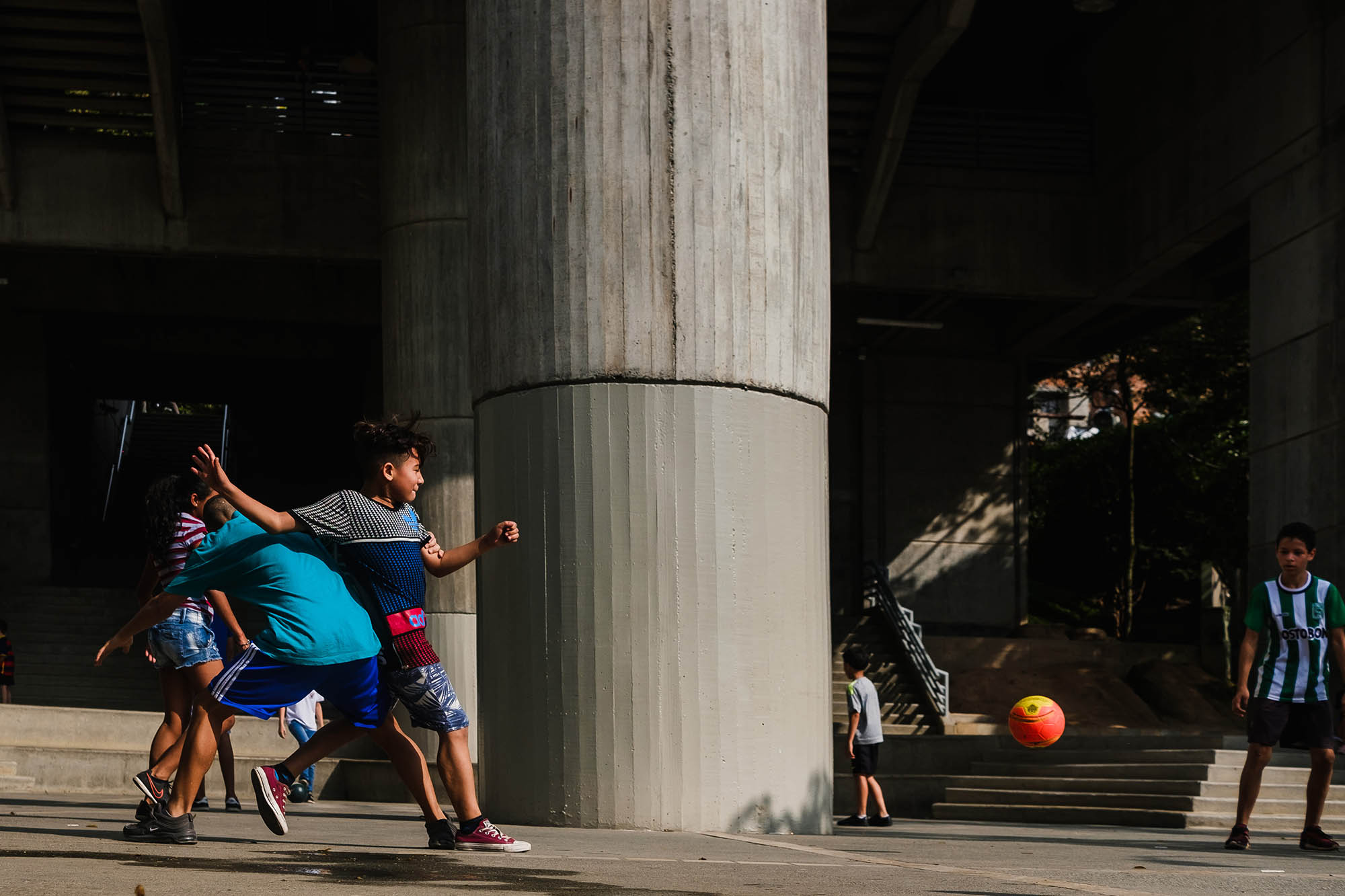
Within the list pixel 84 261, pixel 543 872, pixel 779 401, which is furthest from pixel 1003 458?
pixel 543 872

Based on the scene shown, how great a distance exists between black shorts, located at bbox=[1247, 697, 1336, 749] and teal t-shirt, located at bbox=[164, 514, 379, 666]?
4945 millimetres

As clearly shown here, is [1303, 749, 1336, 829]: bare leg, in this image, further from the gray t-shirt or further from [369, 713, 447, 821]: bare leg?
[369, 713, 447, 821]: bare leg

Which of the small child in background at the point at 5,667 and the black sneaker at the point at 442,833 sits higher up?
the black sneaker at the point at 442,833

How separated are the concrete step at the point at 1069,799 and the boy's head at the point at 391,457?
9711mm

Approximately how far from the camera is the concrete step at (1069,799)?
14.0 m

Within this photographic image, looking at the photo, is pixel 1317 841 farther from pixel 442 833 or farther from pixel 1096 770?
pixel 1096 770

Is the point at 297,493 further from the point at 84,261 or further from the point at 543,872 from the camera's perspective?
the point at 543,872

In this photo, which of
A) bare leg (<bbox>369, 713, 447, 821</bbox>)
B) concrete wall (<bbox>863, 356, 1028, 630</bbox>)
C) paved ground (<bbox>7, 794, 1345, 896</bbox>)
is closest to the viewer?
paved ground (<bbox>7, 794, 1345, 896</bbox>)

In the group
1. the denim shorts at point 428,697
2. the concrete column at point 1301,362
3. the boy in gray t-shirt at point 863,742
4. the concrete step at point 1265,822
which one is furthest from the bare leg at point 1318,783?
the concrete column at point 1301,362

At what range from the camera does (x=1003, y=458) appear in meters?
29.6

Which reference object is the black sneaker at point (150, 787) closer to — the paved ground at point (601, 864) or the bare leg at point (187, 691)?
the paved ground at point (601, 864)

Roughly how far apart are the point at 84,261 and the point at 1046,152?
15.4 metres

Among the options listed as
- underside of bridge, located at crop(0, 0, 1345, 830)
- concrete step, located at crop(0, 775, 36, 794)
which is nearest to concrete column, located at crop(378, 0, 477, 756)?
underside of bridge, located at crop(0, 0, 1345, 830)

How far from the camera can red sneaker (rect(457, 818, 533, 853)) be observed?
19.4 feet
